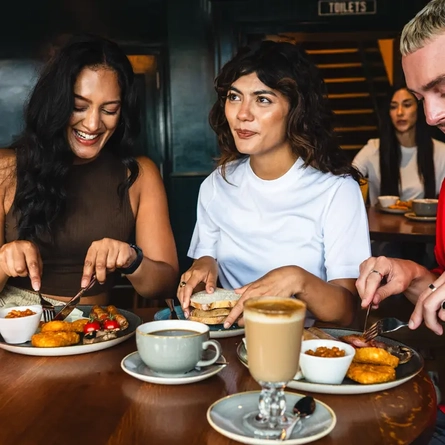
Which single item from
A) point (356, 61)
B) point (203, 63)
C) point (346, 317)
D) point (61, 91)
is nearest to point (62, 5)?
point (203, 63)

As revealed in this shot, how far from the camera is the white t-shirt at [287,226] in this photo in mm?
2271

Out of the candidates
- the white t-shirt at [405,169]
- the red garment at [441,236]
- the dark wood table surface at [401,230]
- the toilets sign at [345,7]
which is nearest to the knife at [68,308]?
the red garment at [441,236]

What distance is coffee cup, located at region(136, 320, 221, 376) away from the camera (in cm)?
140

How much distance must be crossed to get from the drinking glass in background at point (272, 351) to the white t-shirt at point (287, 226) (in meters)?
1.04

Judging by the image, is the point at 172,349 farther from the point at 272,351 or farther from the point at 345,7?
the point at 345,7

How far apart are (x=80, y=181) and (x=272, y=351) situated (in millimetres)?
1614

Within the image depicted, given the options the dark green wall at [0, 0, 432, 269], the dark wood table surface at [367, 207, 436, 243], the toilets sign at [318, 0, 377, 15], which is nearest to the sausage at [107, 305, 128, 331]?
the dark wood table surface at [367, 207, 436, 243]

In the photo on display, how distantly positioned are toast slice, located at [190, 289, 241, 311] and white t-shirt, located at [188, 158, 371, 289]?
436mm

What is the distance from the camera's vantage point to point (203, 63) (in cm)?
589

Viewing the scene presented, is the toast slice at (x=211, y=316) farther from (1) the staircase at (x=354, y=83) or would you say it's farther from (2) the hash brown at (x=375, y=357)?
(1) the staircase at (x=354, y=83)

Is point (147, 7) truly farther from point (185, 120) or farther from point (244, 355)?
point (244, 355)

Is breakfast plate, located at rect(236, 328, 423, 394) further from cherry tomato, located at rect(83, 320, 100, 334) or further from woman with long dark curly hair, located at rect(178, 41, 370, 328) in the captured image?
woman with long dark curly hair, located at rect(178, 41, 370, 328)

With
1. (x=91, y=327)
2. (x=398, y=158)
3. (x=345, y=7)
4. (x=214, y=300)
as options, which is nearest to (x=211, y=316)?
(x=214, y=300)

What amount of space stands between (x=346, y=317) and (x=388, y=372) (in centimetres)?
62
